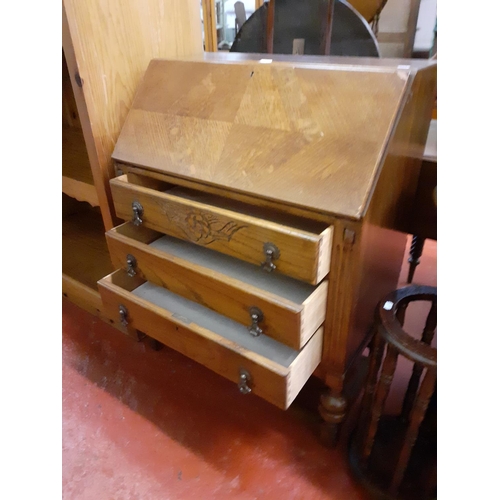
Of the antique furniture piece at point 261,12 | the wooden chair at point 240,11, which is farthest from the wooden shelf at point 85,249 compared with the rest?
the wooden chair at point 240,11

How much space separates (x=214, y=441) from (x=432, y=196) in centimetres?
86

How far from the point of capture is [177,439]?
1041 millimetres

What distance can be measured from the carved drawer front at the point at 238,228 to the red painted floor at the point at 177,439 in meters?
0.53

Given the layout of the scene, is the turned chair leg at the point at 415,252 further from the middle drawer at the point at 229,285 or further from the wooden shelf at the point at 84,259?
the wooden shelf at the point at 84,259

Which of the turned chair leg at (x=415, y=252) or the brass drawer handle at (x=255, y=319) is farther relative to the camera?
the turned chair leg at (x=415, y=252)

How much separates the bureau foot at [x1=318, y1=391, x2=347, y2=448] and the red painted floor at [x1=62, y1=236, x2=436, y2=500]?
0.07m

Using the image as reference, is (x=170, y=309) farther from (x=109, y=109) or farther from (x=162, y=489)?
(x=109, y=109)

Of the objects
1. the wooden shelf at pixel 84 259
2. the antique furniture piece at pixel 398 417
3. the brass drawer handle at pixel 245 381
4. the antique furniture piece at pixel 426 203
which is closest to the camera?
the antique furniture piece at pixel 398 417

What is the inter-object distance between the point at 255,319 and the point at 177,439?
1.58 feet

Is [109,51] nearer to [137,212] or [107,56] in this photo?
[107,56]

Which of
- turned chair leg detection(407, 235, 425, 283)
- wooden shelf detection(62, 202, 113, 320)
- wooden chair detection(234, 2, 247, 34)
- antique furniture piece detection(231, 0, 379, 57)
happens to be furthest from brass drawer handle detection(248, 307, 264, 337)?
wooden chair detection(234, 2, 247, 34)

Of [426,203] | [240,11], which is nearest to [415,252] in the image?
[426,203]

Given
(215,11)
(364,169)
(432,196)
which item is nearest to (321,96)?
(364,169)

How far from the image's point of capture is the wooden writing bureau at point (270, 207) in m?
0.73
